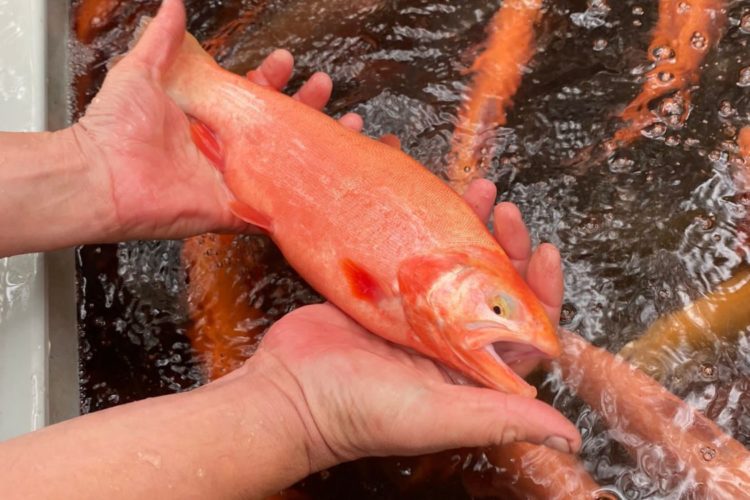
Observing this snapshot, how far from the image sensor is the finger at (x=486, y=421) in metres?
1.37

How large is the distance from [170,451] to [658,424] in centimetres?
115

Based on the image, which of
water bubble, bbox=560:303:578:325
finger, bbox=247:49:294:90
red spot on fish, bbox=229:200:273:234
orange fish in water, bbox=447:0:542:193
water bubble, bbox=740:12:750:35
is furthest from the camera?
water bubble, bbox=740:12:750:35

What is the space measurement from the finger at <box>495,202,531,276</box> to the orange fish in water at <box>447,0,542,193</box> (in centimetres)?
47

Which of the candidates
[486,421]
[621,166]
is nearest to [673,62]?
[621,166]

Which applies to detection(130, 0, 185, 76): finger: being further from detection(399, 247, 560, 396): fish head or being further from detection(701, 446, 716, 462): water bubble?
detection(701, 446, 716, 462): water bubble

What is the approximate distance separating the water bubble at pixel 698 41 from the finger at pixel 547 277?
112 cm

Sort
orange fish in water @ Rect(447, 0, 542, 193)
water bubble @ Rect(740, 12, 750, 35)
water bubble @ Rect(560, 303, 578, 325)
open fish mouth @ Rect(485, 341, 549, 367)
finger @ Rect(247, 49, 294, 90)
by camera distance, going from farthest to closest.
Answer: water bubble @ Rect(740, 12, 750, 35) → orange fish in water @ Rect(447, 0, 542, 193) → finger @ Rect(247, 49, 294, 90) → water bubble @ Rect(560, 303, 578, 325) → open fish mouth @ Rect(485, 341, 549, 367)

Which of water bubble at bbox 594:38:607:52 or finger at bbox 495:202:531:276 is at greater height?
water bubble at bbox 594:38:607:52

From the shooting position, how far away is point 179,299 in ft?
7.05

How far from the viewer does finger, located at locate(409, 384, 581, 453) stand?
1.37 meters

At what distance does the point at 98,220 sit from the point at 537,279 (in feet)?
3.43

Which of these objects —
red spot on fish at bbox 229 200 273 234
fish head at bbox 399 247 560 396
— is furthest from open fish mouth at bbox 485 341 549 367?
red spot on fish at bbox 229 200 273 234

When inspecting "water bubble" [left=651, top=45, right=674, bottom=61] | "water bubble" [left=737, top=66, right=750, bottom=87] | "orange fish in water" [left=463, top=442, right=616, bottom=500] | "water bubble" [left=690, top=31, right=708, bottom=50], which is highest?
"water bubble" [left=690, top=31, right=708, bottom=50]

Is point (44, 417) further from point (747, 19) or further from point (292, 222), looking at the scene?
point (747, 19)
